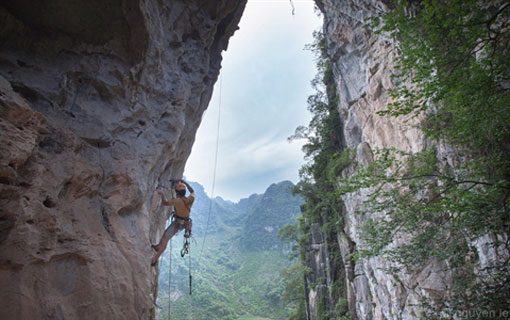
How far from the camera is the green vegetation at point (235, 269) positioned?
39.6 metres

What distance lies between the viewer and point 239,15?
1006 cm

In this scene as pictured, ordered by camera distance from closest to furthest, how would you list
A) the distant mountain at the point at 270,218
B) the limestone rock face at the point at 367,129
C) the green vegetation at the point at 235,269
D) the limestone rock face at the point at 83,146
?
the limestone rock face at the point at 83,146, the limestone rock face at the point at 367,129, the green vegetation at the point at 235,269, the distant mountain at the point at 270,218

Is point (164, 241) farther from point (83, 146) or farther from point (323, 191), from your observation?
point (323, 191)

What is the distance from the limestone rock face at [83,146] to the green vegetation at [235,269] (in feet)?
51.7

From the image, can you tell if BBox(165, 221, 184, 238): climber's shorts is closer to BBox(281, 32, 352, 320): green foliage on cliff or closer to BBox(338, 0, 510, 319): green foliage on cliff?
BBox(338, 0, 510, 319): green foliage on cliff

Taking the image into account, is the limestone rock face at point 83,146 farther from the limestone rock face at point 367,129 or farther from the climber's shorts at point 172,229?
the limestone rock face at point 367,129

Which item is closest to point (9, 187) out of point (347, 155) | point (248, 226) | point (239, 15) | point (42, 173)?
point (42, 173)

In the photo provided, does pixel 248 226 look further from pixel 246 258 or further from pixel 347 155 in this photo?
pixel 347 155

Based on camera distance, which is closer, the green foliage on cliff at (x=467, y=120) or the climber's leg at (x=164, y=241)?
the green foliage on cliff at (x=467, y=120)

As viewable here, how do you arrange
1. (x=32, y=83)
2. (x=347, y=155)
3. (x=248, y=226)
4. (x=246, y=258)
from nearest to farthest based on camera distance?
(x=32, y=83), (x=347, y=155), (x=246, y=258), (x=248, y=226)

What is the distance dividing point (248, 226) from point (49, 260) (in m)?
80.2

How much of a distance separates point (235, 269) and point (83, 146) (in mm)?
66421

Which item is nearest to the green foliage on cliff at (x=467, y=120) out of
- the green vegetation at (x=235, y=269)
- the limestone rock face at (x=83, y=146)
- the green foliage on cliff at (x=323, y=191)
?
the limestone rock face at (x=83, y=146)

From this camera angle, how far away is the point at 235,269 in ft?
213
